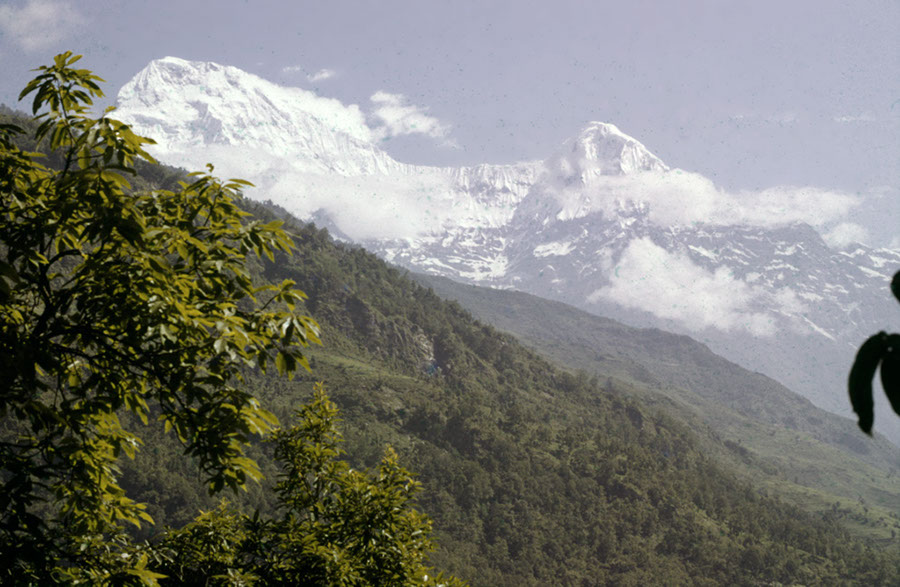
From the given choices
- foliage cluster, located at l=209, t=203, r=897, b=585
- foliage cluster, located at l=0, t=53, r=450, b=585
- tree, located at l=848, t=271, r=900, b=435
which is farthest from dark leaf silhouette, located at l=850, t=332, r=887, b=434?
foliage cluster, located at l=209, t=203, r=897, b=585

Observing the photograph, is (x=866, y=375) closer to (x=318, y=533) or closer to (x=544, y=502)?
(x=318, y=533)

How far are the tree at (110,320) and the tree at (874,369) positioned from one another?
422cm

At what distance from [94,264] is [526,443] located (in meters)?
193

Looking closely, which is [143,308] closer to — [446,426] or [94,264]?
[94,264]

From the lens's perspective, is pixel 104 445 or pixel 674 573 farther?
pixel 674 573

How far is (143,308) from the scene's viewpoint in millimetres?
5781

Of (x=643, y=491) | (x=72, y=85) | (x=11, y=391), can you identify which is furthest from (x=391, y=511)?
(x=643, y=491)

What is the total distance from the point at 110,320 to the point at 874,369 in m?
5.95

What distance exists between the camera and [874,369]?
2.10 m

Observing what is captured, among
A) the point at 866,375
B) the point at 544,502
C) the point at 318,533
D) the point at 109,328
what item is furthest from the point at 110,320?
the point at 544,502

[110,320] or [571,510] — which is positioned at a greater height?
[110,320]

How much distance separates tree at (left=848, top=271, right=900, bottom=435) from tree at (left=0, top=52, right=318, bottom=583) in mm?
4221

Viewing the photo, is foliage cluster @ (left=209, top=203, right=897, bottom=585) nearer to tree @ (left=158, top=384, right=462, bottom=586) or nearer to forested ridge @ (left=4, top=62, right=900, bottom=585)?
forested ridge @ (left=4, top=62, right=900, bottom=585)

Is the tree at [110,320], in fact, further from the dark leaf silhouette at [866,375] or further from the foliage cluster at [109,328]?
the dark leaf silhouette at [866,375]
